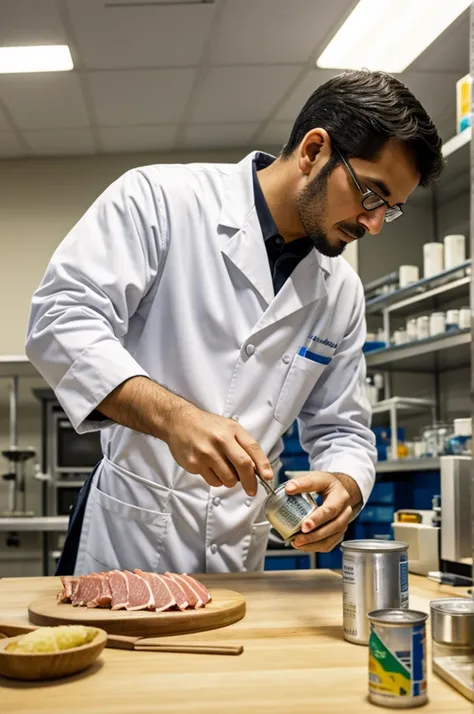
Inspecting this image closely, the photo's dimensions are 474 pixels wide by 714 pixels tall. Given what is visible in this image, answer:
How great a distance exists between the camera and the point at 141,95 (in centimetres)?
459

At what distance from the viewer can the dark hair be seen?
1.47 m

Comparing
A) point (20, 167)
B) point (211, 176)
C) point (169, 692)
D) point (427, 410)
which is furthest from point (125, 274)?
point (20, 167)

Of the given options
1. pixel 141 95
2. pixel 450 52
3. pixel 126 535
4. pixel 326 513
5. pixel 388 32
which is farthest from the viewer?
pixel 141 95

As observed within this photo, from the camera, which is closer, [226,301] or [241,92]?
[226,301]

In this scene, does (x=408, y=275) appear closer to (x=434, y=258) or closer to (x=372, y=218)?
(x=434, y=258)

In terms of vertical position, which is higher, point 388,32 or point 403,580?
point 388,32

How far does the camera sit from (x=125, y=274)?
145 centimetres

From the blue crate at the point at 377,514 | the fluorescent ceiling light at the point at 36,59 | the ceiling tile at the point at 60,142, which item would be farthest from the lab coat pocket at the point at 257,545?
the ceiling tile at the point at 60,142

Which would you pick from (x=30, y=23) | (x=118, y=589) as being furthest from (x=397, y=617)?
(x=30, y=23)

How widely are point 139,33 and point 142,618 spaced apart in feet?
11.1

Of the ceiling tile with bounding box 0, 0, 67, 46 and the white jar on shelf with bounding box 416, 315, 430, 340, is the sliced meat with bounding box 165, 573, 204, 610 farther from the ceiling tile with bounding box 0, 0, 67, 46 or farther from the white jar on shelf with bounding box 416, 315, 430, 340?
the ceiling tile with bounding box 0, 0, 67, 46

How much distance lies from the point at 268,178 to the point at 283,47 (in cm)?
263

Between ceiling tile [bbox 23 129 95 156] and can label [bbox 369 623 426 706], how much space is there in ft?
15.5

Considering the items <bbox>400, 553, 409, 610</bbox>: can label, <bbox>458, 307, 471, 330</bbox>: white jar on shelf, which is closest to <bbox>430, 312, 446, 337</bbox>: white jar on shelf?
<bbox>458, 307, 471, 330</bbox>: white jar on shelf
